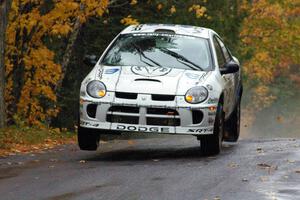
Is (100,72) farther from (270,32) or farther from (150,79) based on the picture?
(270,32)

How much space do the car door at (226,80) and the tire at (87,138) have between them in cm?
202

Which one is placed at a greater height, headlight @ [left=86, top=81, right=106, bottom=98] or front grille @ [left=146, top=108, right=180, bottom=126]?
headlight @ [left=86, top=81, right=106, bottom=98]

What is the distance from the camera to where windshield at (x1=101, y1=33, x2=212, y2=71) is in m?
11.9

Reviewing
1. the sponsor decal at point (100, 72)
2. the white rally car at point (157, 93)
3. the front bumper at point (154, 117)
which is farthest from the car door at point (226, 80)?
the sponsor decal at point (100, 72)

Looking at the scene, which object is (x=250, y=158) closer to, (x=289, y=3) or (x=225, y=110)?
(x=225, y=110)

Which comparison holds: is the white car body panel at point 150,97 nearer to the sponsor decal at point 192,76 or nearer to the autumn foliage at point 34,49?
the sponsor decal at point 192,76

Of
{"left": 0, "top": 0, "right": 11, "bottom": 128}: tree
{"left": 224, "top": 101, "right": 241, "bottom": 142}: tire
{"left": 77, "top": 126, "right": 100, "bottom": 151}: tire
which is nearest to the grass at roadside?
{"left": 0, "top": 0, "right": 11, "bottom": 128}: tree

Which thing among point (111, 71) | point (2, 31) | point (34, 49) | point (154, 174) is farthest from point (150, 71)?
point (34, 49)

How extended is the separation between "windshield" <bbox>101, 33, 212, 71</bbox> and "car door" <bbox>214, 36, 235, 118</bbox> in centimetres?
43

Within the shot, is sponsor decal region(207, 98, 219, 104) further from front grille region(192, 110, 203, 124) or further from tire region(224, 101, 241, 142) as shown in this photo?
tire region(224, 101, 241, 142)

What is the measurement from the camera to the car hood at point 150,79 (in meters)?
10.9

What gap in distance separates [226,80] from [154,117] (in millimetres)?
Result: 2110

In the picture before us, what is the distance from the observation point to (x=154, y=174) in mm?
9148

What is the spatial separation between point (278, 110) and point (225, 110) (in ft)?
152
